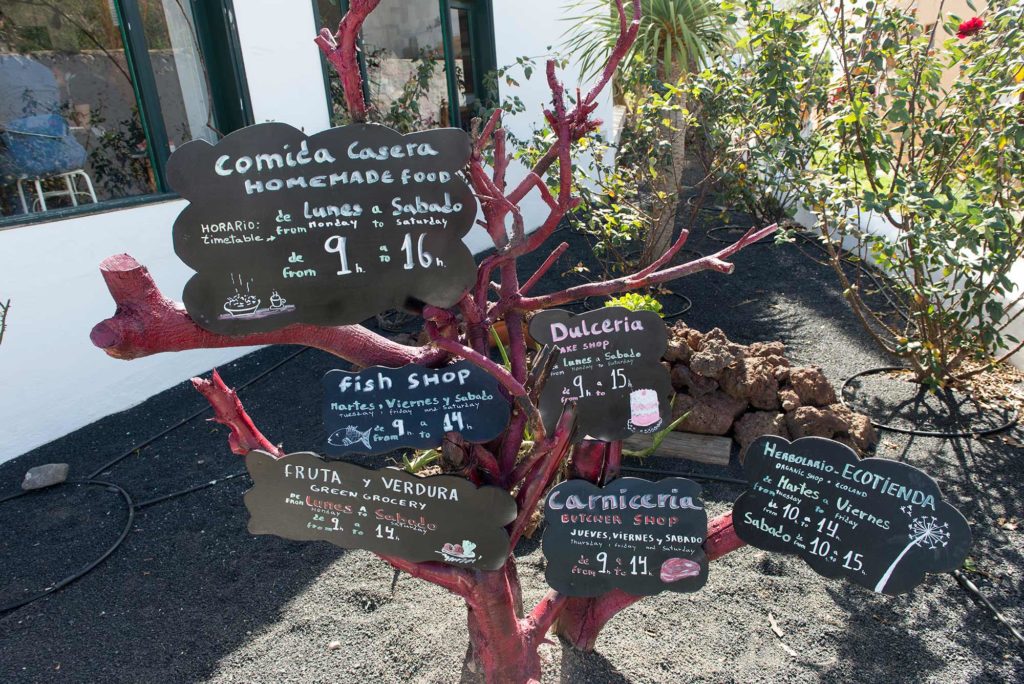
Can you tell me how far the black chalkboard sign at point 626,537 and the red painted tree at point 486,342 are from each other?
83mm

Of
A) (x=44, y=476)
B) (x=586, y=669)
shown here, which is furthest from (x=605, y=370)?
(x=44, y=476)

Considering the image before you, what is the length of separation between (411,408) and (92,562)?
79.5 inches

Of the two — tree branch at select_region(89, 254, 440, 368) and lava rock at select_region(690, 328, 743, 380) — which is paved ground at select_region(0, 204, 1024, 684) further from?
tree branch at select_region(89, 254, 440, 368)

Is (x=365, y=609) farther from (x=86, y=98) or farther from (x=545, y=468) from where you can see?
(x=86, y=98)

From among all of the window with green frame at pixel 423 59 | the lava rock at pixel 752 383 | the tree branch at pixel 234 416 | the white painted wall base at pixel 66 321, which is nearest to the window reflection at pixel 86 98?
the white painted wall base at pixel 66 321

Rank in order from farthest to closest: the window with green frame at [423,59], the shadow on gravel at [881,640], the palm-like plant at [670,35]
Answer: the palm-like plant at [670,35] < the window with green frame at [423,59] < the shadow on gravel at [881,640]

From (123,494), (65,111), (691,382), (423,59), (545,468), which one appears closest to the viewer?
(545,468)

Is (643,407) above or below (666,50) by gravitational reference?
below

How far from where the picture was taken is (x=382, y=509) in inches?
62.9

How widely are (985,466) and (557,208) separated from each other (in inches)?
106

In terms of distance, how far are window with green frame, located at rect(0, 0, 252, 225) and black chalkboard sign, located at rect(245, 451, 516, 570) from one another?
3040 mm

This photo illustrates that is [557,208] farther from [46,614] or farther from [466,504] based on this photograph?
[46,614]

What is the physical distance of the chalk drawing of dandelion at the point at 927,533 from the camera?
1511 mm

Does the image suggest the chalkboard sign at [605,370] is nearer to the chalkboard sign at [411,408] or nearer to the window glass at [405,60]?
the chalkboard sign at [411,408]
